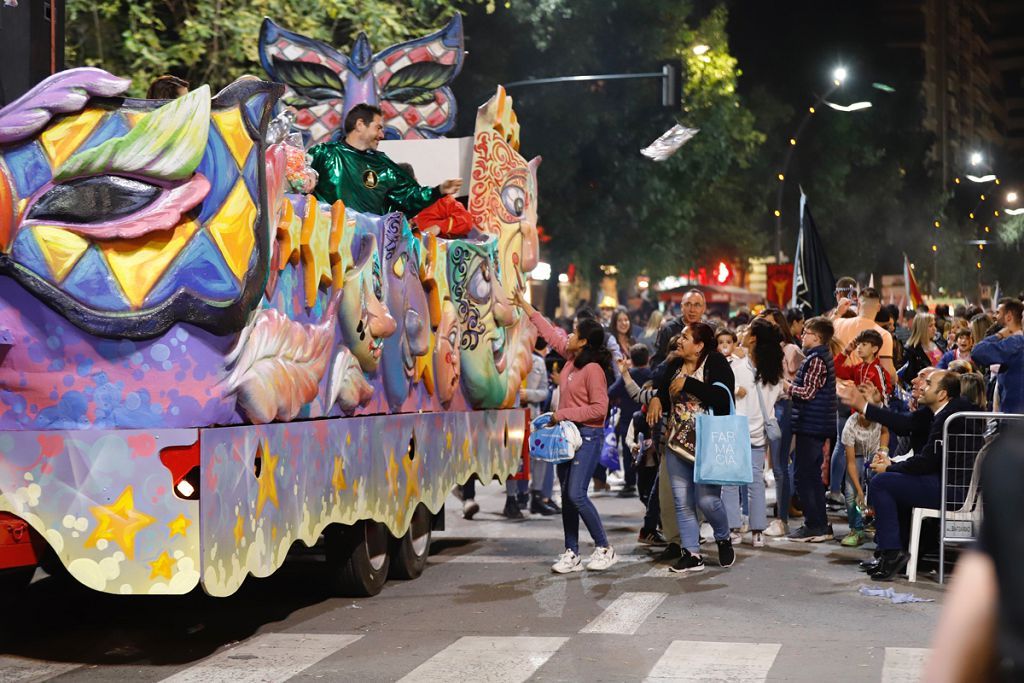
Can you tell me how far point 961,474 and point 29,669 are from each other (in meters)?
6.24

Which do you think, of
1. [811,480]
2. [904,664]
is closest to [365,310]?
[904,664]

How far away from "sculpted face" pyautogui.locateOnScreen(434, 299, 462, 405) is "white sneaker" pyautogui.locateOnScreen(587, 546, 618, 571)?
1.52 m

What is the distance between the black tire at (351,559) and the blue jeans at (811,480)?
4.42 meters

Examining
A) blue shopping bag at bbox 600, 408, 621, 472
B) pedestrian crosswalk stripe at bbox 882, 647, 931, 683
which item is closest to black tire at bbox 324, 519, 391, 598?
pedestrian crosswalk stripe at bbox 882, 647, 931, 683

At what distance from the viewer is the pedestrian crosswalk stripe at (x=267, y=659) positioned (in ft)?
23.4

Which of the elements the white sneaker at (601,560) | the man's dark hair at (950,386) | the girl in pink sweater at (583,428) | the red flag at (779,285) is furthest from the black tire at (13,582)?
the red flag at (779,285)

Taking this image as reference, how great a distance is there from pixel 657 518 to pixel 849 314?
16.7ft

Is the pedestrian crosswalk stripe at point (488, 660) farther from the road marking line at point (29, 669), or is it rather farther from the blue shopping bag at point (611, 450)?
the blue shopping bag at point (611, 450)

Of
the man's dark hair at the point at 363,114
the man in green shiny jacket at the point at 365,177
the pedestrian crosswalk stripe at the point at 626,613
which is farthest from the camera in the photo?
the man's dark hair at the point at 363,114

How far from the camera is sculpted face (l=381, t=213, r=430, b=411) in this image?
30.5 feet

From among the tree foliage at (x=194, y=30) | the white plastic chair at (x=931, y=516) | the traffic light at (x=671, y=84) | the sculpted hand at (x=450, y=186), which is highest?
the traffic light at (x=671, y=84)

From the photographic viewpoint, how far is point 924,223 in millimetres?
63844

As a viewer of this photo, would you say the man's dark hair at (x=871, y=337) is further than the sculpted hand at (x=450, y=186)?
Yes

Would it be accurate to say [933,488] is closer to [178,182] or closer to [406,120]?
[406,120]
